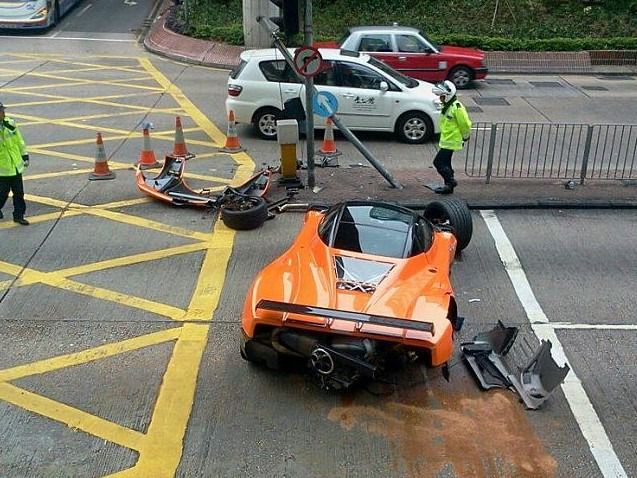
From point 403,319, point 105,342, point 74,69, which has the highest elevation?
point 403,319

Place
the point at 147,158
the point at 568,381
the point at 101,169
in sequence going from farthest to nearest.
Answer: the point at 147,158 → the point at 101,169 → the point at 568,381

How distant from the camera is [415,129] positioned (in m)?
13.9

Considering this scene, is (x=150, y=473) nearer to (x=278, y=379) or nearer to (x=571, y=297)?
(x=278, y=379)

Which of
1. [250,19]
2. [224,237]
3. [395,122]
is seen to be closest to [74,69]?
[250,19]

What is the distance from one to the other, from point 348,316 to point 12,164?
19.1 feet

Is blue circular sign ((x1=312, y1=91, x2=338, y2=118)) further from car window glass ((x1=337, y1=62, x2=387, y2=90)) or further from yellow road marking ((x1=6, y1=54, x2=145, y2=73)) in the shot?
yellow road marking ((x1=6, y1=54, x2=145, y2=73))

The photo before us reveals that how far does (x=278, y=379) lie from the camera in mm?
6285

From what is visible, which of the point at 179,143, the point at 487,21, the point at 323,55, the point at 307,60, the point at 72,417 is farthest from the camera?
the point at 487,21

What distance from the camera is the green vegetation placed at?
22516mm

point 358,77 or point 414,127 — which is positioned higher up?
→ point 358,77

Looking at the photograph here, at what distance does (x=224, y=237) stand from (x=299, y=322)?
3.90m

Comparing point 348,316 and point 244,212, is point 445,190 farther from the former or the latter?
point 348,316

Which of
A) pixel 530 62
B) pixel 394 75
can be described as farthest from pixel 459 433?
pixel 530 62

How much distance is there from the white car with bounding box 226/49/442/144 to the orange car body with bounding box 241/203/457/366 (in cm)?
683
